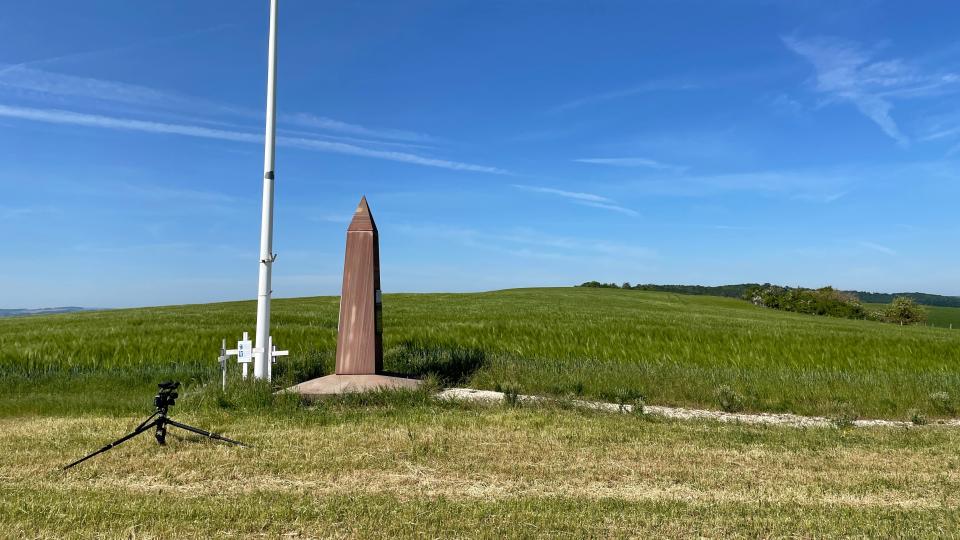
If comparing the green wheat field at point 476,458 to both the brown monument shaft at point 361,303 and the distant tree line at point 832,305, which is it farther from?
the distant tree line at point 832,305

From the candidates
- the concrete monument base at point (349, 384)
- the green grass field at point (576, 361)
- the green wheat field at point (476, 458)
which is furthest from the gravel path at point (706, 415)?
the concrete monument base at point (349, 384)

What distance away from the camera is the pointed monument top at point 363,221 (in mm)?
11735

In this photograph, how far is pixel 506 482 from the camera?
6.12m

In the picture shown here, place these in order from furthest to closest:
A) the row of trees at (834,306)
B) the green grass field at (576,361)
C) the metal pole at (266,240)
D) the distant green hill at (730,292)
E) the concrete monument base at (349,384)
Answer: the distant green hill at (730,292) → the row of trees at (834,306) → the green grass field at (576,361) → the metal pole at (266,240) → the concrete monument base at (349,384)

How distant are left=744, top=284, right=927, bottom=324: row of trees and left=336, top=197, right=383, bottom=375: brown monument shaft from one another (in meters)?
74.2

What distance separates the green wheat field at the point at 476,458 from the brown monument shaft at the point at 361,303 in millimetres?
1212

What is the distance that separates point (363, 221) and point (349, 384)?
3.12m

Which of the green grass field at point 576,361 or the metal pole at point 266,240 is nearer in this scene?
the metal pole at point 266,240

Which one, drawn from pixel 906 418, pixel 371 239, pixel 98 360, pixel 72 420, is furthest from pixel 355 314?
pixel 906 418

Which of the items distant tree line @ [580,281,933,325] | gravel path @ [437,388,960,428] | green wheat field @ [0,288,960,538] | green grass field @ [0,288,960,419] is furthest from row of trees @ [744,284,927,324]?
gravel path @ [437,388,960,428]

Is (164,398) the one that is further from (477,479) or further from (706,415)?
(706,415)

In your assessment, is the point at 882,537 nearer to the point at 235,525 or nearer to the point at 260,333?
the point at 235,525

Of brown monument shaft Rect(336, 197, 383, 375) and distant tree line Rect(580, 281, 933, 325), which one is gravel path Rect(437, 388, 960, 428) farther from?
distant tree line Rect(580, 281, 933, 325)

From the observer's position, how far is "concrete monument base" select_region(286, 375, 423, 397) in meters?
10.5
